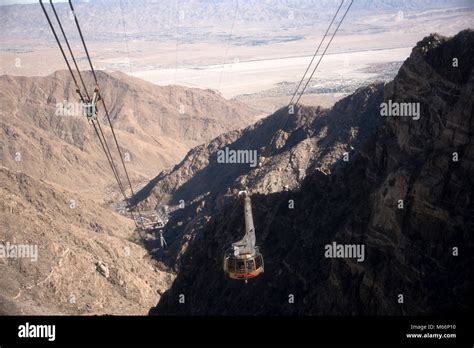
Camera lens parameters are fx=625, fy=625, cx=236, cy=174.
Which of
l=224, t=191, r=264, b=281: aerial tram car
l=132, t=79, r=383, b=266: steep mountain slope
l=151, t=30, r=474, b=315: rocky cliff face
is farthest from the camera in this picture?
l=132, t=79, r=383, b=266: steep mountain slope

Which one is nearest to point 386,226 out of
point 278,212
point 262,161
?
point 278,212

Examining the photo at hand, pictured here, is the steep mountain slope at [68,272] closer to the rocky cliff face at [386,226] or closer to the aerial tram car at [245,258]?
the rocky cliff face at [386,226]

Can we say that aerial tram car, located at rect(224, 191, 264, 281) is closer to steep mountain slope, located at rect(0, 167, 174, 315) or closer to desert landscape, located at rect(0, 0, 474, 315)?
desert landscape, located at rect(0, 0, 474, 315)

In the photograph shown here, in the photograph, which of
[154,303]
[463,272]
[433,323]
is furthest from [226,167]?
[433,323]

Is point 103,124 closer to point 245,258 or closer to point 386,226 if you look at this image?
point 386,226

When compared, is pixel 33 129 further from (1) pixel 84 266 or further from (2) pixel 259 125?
(1) pixel 84 266

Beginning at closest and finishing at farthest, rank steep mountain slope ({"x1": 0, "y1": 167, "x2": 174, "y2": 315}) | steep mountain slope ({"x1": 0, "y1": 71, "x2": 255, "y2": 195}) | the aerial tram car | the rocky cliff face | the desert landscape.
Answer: the aerial tram car, the rocky cliff face, the desert landscape, steep mountain slope ({"x1": 0, "y1": 167, "x2": 174, "y2": 315}), steep mountain slope ({"x1": 0, "y1": 71, "x2": 255, "y2": 195})

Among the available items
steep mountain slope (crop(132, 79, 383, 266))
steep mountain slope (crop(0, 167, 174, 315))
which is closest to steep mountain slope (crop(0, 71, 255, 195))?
steep mountain slope (crop(132, 79, 383, 266))

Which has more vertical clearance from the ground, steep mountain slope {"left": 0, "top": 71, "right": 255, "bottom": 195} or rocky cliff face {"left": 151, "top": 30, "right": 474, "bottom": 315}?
rocky cliff face {"left": 151, "top": 30, "right": 474, "bottom": 315}
